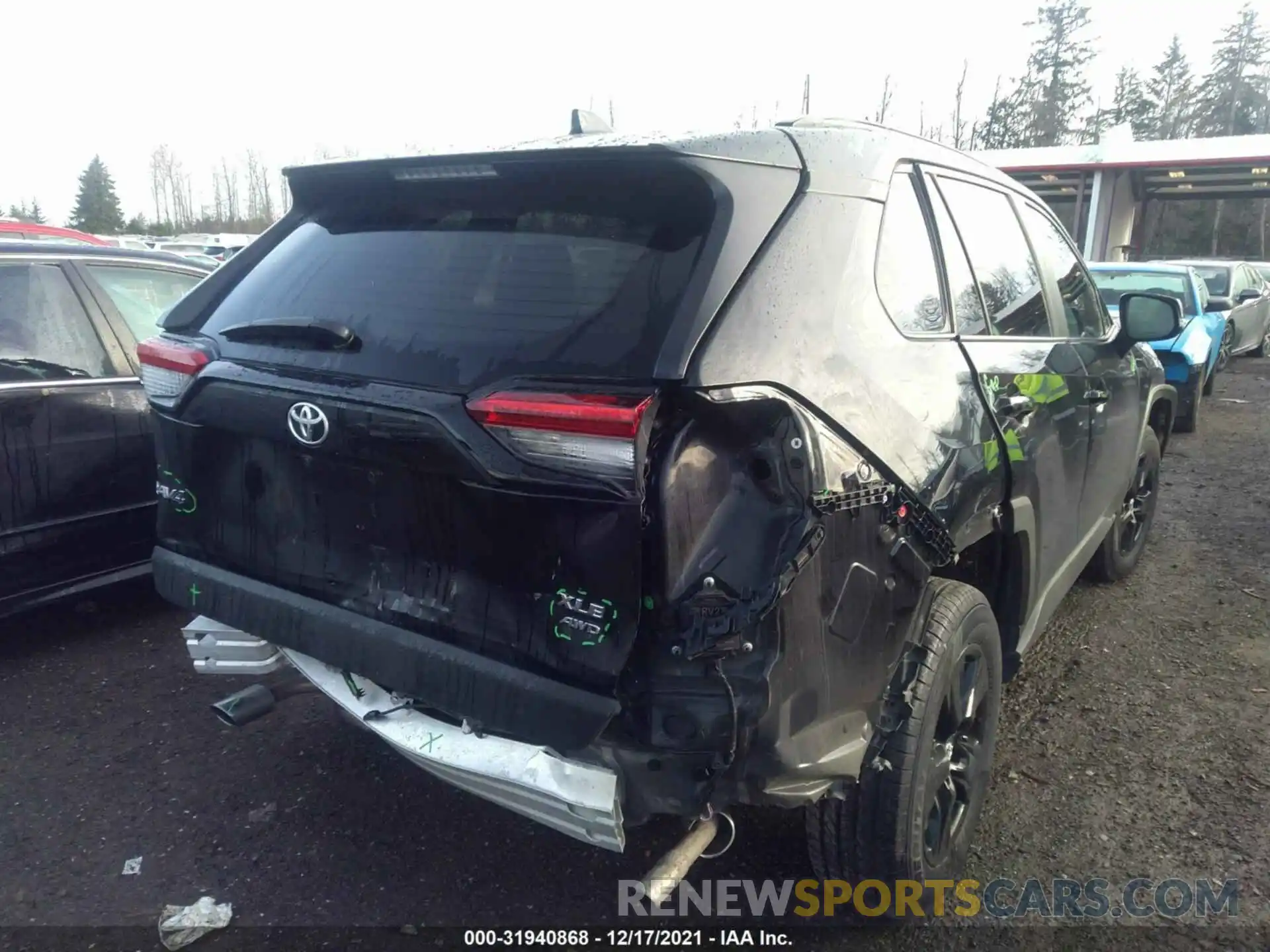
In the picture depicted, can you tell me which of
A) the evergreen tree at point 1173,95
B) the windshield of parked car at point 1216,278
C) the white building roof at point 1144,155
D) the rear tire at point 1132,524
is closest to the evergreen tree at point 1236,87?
the evergreen tree at point 1173,95

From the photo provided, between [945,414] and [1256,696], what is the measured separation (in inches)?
92.5

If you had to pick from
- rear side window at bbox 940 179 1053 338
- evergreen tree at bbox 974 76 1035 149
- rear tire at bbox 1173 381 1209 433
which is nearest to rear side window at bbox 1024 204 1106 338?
rear side window at bbox 940 179 1053 338

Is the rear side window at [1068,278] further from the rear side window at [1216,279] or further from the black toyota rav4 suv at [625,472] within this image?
the rear side window at [1216,279]

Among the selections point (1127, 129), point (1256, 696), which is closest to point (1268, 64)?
point (1127, 129)

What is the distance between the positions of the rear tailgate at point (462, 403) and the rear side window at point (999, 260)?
106cm

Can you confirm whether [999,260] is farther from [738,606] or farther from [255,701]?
[255,701]

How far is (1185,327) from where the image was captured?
27.0ft

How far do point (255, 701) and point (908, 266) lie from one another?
6.92ft

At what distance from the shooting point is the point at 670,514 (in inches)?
70.2

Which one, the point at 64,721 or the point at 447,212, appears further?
the point at 64,721

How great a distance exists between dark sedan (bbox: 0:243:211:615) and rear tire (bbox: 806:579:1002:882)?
3.29m

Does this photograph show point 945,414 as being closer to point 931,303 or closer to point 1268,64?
point 931,303

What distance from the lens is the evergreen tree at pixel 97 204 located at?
5947 cm

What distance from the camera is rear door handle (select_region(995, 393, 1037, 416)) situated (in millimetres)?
2738
